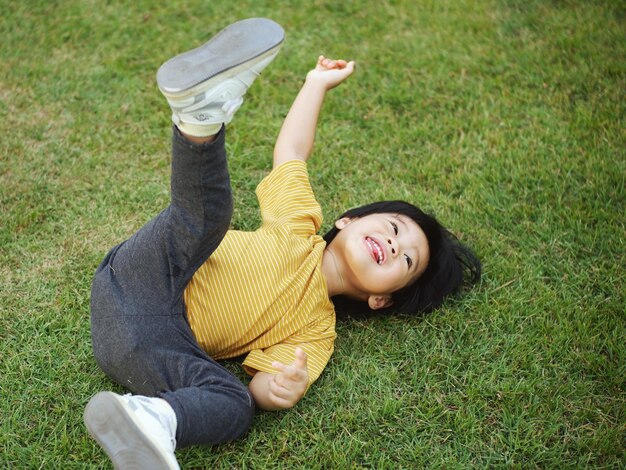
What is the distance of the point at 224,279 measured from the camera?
2232mm

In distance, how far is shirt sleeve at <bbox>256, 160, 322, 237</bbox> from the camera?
2.50 meters

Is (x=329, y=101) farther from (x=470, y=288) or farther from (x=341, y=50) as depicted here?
(x=470, y=288)

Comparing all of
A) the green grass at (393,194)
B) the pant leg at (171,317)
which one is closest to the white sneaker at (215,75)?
the pant leg at (171,317)

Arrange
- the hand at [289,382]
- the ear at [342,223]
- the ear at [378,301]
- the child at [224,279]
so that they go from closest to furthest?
the child at [224,279]
the hand at [289,382]
the ear at [378,301]
the ear at [342,223]

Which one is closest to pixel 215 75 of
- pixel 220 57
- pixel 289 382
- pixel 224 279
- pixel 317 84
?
pixel 220 57

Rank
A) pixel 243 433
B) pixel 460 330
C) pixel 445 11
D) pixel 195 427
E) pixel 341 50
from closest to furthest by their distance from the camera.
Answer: pixel 195 427
pixel 243 433
pixel 460 330
pixel 341 50
pixel 445 11

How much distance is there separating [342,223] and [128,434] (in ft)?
4.14

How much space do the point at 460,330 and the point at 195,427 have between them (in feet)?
3.58

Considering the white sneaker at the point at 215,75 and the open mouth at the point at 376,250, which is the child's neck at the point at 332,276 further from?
the white sneaker at the point at 215,75

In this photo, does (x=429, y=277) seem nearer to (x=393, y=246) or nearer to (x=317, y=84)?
(x=393, y=246)

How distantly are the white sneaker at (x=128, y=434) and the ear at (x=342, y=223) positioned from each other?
1151mm

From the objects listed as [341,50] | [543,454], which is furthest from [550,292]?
[341,50]

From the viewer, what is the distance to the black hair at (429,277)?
8.29 ft

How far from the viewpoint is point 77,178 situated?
9.77ft
